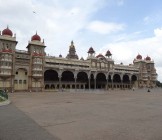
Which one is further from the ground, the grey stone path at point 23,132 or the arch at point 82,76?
the arch at point 82,76

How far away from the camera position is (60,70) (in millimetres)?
Answer: 76250

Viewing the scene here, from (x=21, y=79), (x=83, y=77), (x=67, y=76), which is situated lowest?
(x=21, y=79)

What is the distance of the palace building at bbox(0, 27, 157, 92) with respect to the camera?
63500mm

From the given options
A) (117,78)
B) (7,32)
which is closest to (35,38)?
(7,32)

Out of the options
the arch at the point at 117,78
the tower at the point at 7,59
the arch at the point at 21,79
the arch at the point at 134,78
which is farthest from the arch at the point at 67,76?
the arch at the point at 134,78

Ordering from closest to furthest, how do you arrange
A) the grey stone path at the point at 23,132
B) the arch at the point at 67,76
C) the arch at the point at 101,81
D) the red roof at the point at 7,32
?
the grey stone path at the point at 23,132
the red roof at the point at 7,32
the arch at the point at 67,76
the arch at the point at 101,81

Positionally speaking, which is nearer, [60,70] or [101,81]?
[60,70]

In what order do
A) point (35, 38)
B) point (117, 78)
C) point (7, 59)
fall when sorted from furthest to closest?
point (117, 78) → point (35, 38) → point (7, 59)

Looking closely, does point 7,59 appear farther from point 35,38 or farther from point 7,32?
point 35,38

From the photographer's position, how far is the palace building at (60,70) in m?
63.5

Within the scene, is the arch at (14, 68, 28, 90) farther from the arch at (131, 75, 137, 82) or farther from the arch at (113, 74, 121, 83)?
the arch at (131, 75, 137, 82)

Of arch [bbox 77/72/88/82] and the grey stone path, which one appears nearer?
the grey stone path

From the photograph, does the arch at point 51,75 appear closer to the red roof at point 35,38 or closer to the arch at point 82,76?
the arch at point 82,76

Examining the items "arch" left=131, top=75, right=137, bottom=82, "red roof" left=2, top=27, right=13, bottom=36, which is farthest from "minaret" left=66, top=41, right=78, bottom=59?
"red roof" left=2, top=27, right=13, bottom=36
